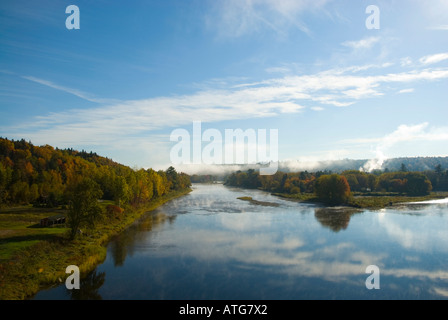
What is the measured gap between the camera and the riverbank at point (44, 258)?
67.4 ft

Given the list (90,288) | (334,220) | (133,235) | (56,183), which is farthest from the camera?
(56,183)

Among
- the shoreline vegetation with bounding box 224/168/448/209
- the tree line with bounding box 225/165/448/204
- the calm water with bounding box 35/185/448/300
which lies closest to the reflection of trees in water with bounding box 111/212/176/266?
the calm water with bounding box 35/185/448/300

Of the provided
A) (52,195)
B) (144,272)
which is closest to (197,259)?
(144,272)

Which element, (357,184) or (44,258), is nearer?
(44,258)

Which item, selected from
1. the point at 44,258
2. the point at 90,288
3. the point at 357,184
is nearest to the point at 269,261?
the point at 90,288

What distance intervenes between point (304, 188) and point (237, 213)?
5567 cm

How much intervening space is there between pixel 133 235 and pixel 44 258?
40.3 ft

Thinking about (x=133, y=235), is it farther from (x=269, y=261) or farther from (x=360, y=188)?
(x=360, y=188)

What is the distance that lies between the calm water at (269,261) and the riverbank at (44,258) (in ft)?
3.84

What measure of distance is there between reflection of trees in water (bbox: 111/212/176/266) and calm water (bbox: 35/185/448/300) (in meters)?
0.12

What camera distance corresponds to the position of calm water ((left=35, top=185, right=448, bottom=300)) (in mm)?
20562

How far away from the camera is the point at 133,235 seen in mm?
37406

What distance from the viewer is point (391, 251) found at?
30422mm
